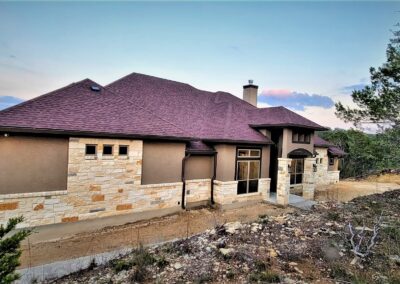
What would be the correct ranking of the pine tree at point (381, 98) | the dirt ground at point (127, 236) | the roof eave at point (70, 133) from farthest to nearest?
the pine tree at point (381, 98) < the roof eave at point (70, 133) < the dirt ground at point (127, 236)

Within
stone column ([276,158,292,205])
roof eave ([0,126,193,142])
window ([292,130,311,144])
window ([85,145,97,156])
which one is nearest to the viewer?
roof eave ([0,126,193,142])

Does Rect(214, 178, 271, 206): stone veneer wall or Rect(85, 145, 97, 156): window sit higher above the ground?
Rect(85, 145, 97, 156): window

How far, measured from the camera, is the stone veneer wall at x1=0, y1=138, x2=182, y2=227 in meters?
7.04

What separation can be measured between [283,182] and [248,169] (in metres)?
2.08

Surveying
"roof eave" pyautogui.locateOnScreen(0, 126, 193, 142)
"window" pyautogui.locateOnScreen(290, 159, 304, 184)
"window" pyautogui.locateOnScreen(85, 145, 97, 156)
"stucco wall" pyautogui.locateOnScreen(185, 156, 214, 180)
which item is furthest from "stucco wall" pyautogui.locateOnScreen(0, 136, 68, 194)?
"window" pyautogui.locateOnScreen(290, 159, 304, 184)

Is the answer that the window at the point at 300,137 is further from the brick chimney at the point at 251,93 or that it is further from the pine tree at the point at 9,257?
the pine tree at the point at 9,257

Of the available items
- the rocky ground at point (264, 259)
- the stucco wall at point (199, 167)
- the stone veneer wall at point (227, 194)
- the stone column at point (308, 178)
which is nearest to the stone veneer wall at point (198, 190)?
the stucco wall at point (199, 167)

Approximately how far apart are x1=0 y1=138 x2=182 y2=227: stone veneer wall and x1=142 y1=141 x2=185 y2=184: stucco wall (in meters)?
0.39

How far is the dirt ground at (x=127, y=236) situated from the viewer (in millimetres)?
6469

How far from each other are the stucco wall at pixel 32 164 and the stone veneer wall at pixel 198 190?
212 inches

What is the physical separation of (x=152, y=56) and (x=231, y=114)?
6.47m

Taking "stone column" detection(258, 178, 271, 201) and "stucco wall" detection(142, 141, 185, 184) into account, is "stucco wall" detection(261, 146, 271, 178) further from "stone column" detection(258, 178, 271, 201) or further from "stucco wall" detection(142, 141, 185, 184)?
"stucco wall" detection(142, 141, 185, 184)

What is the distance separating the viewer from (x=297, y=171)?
51.3ft

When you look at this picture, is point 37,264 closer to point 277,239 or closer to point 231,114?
point 277,239
